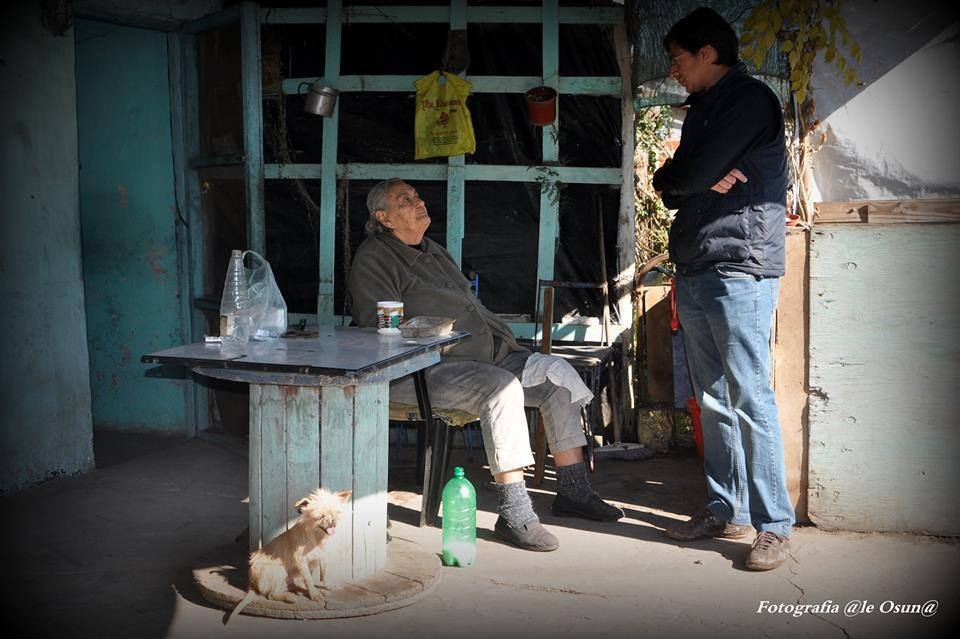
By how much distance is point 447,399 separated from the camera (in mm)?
4062

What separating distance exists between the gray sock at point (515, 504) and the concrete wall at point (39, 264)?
249 centimetres

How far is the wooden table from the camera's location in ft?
10.7

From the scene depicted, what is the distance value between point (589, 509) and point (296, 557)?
155 centimetres

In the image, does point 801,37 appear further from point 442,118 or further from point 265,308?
point 265,308

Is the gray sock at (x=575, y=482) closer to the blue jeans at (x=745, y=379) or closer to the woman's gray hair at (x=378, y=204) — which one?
the blue jeans at (x=745, y=379)

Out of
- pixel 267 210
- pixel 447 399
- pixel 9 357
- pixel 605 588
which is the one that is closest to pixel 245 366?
pixel 447 399

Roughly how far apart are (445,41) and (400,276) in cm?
195

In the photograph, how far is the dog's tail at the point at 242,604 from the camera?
3138 millimetres

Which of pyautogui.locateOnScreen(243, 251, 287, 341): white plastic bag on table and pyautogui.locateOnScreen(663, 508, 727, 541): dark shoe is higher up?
pyautogui.locateOnScreen(243, 251, 287, 341): white plastic bag on table

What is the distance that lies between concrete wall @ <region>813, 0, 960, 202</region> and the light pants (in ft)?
7.15

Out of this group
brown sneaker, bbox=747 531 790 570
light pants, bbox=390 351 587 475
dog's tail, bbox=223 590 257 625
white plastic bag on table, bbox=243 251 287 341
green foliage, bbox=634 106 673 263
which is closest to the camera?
dog's tail, bbox=223 590 257 625

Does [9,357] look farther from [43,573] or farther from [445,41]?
[445,41]

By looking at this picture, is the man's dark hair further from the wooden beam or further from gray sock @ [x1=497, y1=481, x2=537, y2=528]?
gray sock @ [x1=497, y1=481, x2=537, y2=528]

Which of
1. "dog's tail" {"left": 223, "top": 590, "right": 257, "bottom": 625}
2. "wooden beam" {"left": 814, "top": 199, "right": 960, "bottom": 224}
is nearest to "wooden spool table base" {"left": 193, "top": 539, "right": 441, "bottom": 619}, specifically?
"dog's tail" {"left": 223, "top": 590, "right": 257, "bottom": 625}
